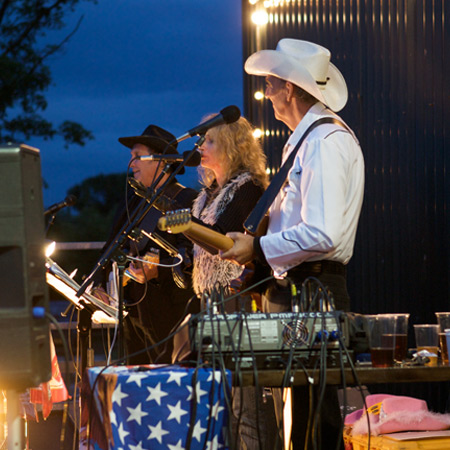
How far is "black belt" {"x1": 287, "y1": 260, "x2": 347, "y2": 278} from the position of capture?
255 centimetres

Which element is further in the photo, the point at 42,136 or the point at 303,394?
the point at 42,136

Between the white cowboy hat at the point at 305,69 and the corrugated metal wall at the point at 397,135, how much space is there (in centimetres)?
163

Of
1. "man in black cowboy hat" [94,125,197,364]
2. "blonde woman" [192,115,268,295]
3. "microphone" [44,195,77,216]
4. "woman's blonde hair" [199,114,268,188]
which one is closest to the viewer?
"microphone" [44,195,77,216]

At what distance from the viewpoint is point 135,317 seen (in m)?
4.03

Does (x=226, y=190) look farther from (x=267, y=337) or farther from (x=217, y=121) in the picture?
(x=267, y=337)

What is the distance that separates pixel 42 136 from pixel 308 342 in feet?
42.5

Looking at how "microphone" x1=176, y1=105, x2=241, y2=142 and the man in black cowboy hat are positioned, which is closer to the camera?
"microphone" x1=176, y1=105, x2=241, y2=142

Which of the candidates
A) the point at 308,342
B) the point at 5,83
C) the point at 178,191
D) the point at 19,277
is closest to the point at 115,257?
the point at 19,277

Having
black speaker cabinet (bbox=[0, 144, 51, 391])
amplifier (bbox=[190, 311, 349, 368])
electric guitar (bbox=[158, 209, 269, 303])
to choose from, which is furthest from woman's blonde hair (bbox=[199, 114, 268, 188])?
black speaker cabinet (bbox=[0, 144, 51, 391])

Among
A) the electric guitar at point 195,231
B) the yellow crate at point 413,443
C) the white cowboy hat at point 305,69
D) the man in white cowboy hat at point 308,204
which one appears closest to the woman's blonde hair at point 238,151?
the white cowboy hat at point 305,69

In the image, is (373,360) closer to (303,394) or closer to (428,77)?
(303,394)

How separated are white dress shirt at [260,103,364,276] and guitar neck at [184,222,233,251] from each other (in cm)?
13

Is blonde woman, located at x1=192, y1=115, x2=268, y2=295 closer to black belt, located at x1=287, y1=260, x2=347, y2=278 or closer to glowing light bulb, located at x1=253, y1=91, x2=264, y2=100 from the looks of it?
black belt, located at x1=287, y1=260, x2=347, y2=278

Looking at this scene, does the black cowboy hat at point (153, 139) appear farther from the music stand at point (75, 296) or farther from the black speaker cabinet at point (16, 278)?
the black speaker cabinet at point (16, 278)
